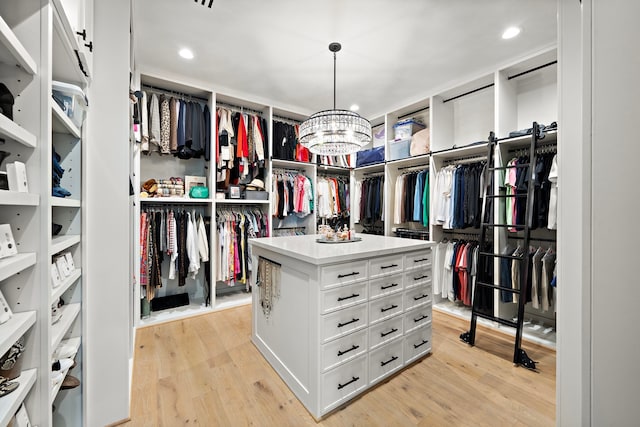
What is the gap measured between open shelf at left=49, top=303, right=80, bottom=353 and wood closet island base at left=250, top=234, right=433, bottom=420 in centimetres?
107

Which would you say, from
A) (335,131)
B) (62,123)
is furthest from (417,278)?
(62,123)

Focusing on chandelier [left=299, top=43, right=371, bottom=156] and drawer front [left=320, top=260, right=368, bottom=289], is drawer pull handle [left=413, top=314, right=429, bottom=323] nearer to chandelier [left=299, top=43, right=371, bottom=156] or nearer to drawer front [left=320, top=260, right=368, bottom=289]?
drawer front [left=320, top=260, right=368, bottom=289]

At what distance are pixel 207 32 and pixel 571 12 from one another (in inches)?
95.4

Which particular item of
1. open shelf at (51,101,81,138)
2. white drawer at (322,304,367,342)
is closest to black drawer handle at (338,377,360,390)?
white drawer at (322,304,367,342)

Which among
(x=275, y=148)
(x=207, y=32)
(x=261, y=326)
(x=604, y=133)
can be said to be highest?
(x=207, y=32)

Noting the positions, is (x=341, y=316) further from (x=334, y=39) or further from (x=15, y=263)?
(x=334, y=39)

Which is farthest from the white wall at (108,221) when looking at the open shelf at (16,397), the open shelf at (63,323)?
the open shelf at (16,397)

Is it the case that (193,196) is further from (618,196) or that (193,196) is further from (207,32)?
(618,196)

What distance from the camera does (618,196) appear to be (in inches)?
14.3

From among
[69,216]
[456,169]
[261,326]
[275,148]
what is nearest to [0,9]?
[69,216]

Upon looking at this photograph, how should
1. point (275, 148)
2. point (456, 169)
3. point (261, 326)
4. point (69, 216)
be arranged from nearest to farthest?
point (69, 216)
point (261, 326)
point (456, 169)
point (275, 148)

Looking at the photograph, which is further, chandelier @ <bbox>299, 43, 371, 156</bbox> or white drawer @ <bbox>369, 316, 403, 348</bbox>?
chandelier @ <bbox>299, 43, 371, 156</bbox>

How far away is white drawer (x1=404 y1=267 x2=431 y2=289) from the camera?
1941 millimetres

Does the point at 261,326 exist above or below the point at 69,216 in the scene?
below
